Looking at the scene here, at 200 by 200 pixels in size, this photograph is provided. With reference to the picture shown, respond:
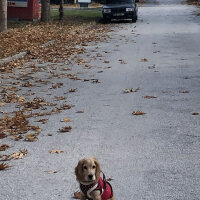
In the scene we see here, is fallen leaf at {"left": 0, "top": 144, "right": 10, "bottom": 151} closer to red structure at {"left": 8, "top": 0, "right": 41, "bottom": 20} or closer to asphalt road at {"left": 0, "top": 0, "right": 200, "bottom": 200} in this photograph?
asphalt road at {"left": 0, "top": 0, "right": 200, "bottom": 200}

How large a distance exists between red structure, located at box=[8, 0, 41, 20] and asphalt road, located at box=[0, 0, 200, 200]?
18.0m

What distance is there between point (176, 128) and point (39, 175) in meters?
2.65

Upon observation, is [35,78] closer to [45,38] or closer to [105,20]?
[45,38]

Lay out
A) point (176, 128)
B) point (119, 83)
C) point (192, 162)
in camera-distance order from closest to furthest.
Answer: point (192, 162)
point (176, 128)
point (119, 83)

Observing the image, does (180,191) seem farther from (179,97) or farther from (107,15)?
(107,15)

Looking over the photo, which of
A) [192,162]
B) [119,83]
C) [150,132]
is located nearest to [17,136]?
[150,132]

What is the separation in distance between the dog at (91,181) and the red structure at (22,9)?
27.6 m

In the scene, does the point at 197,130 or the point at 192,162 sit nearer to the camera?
the point at 192,162

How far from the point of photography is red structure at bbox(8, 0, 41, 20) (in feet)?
100

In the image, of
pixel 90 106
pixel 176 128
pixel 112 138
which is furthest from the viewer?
pixel 90 106

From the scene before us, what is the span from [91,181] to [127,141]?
317 cm

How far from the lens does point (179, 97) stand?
990 centimetres

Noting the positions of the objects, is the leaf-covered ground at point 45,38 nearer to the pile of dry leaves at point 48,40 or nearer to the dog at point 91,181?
the pile of dry leaves at point 48,40

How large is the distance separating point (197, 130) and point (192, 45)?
41.7ft
